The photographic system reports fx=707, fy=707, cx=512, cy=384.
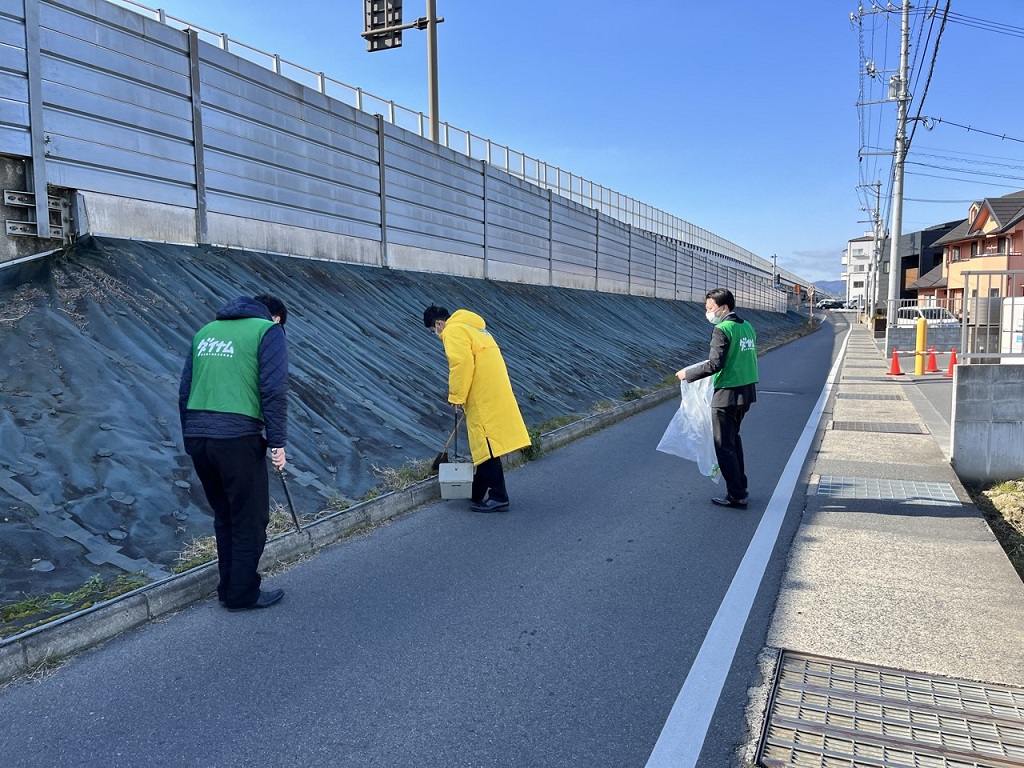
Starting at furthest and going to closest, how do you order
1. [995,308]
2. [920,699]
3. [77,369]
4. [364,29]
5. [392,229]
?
[364,29], [392,229], [995,308], [77,369], [920,699]

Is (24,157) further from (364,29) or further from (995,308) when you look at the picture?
(995,308)

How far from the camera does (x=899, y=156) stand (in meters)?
28.5

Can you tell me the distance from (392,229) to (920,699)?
1160 cm

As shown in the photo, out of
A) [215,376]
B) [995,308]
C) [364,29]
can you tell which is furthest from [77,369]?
[364,29]

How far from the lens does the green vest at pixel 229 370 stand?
388 cm

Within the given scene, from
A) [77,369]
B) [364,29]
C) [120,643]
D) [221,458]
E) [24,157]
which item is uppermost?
[364,29]

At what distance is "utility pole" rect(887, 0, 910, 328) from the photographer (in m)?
27.0

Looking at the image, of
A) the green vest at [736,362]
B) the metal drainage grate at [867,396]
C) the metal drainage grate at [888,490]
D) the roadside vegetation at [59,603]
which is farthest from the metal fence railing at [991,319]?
the roadside vegetation at [59,603]

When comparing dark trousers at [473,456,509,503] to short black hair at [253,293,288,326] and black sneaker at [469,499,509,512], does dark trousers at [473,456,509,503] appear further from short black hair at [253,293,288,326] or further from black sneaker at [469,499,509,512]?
short black hair at [253,293,288,326]

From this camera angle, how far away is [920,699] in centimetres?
309

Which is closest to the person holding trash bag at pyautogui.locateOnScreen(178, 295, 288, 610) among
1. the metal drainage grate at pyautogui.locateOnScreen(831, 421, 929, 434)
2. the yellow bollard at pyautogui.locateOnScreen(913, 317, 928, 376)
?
the metal drainage grate at pyautogui.locateOnScreen(831, 421, 929, 434)

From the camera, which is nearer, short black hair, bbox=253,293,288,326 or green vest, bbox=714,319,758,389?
short black hair, bbox=253,293,288,326

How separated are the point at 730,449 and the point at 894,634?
2.56m

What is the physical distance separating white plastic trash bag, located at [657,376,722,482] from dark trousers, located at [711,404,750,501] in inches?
7.9
